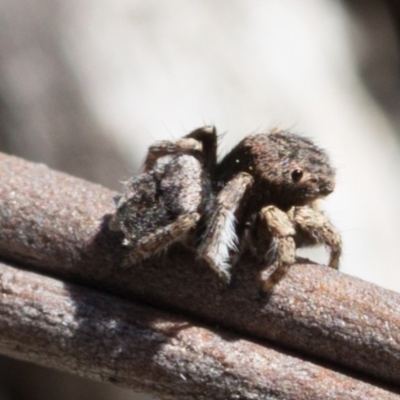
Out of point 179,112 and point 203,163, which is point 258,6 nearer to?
point 179,112

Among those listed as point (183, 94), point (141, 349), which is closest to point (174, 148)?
point (141, 349)

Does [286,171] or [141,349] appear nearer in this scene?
[141,349]

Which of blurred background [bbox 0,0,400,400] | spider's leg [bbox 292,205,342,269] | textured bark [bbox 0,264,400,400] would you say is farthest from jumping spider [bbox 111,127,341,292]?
blurred background [bbox 0,0,400,400]

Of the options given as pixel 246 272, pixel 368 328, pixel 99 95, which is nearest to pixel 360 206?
pixel 99 95

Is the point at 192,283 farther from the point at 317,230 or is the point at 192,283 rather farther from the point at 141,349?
the point at 317,230

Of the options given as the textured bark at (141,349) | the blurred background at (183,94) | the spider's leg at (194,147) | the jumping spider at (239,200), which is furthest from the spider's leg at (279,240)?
the blurred background at (183,94)

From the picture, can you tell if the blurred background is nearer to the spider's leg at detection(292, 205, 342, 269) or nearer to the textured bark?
the spider's leg at detection(292, 205, 342, 269)
